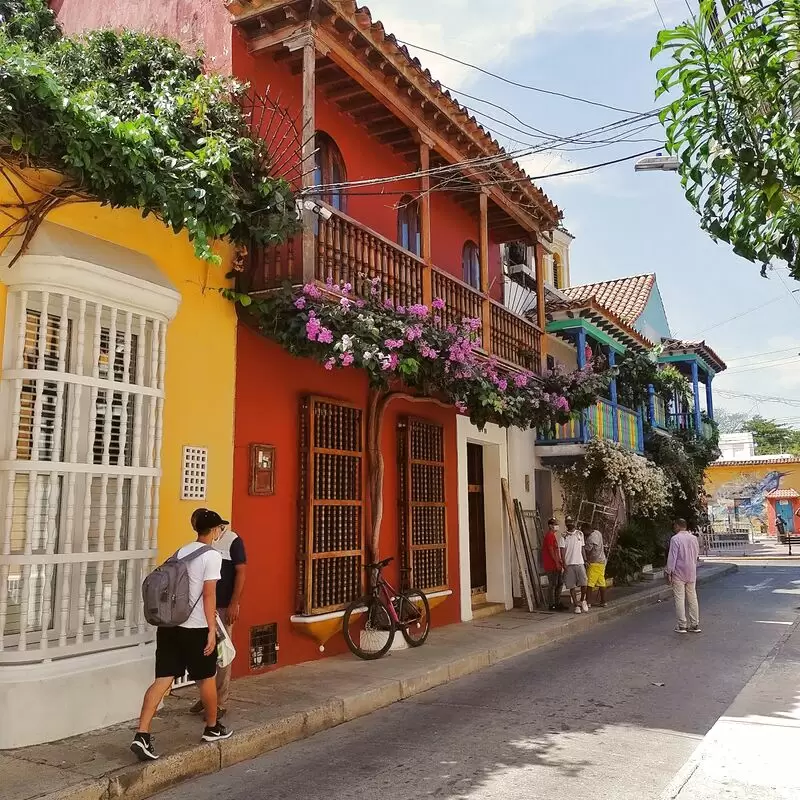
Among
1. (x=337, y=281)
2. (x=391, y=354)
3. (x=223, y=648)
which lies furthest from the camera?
(x=337, y=281)

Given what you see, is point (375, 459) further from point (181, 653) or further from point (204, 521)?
point (181, 653)

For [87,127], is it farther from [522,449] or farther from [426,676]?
[522,449]

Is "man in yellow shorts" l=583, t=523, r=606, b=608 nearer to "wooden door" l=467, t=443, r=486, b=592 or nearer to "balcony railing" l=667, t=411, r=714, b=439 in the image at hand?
"wooden door" l=467, t=443, r=486, b=592

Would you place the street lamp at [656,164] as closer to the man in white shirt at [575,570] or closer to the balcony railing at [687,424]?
the man in white shirt at [575,570]

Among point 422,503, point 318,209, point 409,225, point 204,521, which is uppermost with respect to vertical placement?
point 409,225

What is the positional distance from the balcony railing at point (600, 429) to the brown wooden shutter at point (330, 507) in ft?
17.8

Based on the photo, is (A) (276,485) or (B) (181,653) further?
(A) (276,485)

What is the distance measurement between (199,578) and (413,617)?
4.59 meters

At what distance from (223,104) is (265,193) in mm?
1017

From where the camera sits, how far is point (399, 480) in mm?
10219

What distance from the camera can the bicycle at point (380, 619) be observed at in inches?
332

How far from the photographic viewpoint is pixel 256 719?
5809mm

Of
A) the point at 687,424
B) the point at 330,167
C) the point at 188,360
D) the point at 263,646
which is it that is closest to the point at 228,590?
the point at 263,646

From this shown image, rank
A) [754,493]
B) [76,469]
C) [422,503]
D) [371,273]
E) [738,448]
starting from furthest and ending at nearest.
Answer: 1. [738,448]
2. [754,493]
3. [422,503]
4. [371,273]
5. [76,469]
